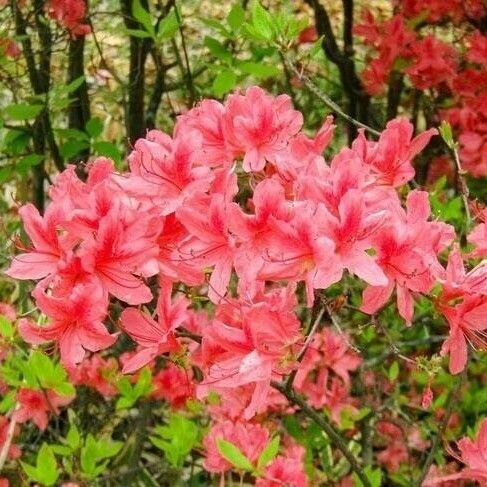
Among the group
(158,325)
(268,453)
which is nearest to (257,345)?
(158,325)

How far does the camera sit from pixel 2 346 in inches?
89.4

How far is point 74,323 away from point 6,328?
0.86 metres

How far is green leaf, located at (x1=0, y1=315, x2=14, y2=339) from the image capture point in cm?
223

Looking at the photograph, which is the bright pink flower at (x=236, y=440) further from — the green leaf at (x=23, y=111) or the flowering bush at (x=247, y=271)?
the green leaf at (x=23, y=111)

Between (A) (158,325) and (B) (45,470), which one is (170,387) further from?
(A) (158,325)

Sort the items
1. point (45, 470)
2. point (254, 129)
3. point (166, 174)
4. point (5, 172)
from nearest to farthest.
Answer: point (166, 174) < point (254, 129) < point (45, 470) < point (5, 172)

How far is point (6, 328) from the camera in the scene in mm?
2232

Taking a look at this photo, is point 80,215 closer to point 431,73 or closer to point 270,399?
point 270,399

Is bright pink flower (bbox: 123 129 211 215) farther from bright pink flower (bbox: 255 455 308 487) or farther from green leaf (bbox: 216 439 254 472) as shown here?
bright pink flower (bbox: 255 455 308 487)

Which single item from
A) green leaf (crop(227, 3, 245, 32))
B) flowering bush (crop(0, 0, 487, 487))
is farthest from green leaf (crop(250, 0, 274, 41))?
green leaf (crop(227, 3, 245, 32))

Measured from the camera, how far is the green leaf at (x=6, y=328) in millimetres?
2227

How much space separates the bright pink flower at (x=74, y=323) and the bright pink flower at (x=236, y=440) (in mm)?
648

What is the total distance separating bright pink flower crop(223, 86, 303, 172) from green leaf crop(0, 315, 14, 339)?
89cm

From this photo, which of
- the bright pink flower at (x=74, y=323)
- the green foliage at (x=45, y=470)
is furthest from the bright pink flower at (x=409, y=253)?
the green foliage at (x=45, y=470)
